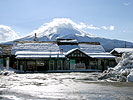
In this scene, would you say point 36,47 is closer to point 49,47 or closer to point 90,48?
point 49,47

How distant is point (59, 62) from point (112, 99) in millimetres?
25465

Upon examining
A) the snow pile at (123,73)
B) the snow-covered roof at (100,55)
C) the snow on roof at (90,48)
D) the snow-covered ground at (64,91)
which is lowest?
the snow-covered ground at (64,91)

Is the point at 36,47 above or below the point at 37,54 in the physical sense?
above

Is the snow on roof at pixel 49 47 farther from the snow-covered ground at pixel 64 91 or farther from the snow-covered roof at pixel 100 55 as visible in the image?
the snow-covered ground at pixel 64 91

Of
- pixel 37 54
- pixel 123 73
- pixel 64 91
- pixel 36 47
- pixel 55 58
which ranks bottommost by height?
pixel 64 91

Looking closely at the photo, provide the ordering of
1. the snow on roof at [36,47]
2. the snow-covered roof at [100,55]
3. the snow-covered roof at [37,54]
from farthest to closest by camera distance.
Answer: the snow on roof at [36,47] < the snow-covered roof at [100,55] < the snow-covered roof at [37,54]

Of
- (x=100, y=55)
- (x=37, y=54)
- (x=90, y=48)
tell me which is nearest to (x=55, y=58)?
(x=37, y=54)

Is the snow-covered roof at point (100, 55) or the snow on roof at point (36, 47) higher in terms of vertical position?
the snow on roof at point (36, 47)

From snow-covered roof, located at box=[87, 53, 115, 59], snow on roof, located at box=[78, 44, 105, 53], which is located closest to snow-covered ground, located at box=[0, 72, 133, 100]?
snow-covered roof, located at box=[87, 53, 115, 59]

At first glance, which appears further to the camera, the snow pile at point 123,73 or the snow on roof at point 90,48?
the snow on roof at point 90,48

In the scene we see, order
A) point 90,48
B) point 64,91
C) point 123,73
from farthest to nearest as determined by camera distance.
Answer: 1. point 90,48
2. point 123,73
3. point 64,91

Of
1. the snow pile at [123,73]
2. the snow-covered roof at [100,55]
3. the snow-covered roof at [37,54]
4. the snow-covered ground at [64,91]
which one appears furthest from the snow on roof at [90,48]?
the snow-covered ground at [64,91]

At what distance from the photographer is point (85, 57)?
35188 millimetres

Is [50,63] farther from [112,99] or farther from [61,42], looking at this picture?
[112,99]
